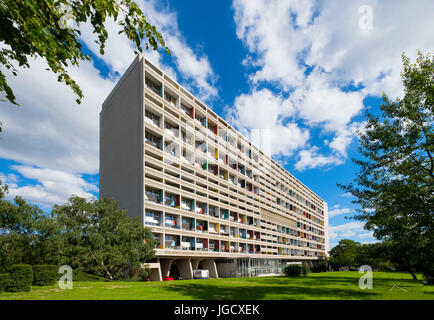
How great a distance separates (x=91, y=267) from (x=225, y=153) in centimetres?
3726

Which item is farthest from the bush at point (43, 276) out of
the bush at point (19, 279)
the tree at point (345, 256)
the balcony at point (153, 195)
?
the tree at point (345, 256)

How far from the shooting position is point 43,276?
67.0ft

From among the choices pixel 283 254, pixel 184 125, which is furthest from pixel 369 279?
pixel 283 254

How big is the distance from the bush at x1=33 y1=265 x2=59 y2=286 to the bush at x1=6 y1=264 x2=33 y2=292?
423cm

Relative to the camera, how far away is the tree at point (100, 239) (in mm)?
24969

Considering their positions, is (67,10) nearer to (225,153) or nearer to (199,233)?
(199,233)

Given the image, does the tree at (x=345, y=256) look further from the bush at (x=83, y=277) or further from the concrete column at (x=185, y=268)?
the bush at (x=83, y=277)

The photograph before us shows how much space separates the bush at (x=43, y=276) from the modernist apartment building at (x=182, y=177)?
47.2ft

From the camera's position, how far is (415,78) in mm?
14805

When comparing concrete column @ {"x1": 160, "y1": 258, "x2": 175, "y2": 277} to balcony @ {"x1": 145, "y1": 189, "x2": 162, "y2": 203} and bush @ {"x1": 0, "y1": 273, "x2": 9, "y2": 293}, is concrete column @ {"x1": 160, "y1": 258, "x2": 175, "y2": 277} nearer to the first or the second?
balcony @ {"x1": 145, "y1": 189, "x2": 162, "y2": 203}

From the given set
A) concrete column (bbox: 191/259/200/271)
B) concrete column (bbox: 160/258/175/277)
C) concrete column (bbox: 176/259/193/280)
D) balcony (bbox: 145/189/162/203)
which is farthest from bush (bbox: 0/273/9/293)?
concrete column (bbox: 191/259/200/271)

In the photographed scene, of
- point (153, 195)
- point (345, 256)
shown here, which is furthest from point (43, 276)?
point (345, 256)

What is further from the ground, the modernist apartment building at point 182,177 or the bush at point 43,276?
the modernist apartment building at point 182,177
